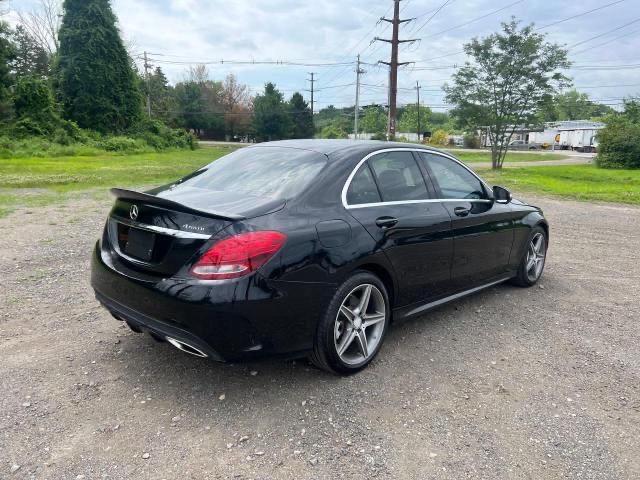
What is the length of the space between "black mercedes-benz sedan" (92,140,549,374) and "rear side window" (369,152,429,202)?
0.04 ft

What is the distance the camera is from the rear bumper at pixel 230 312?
8.77 feet

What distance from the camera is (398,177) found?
3834mm

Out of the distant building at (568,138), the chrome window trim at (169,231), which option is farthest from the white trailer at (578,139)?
the chrome window trim at (169,231)

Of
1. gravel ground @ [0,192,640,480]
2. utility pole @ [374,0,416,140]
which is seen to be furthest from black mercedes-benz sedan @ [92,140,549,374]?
utility pole @ [374,0,416,140]

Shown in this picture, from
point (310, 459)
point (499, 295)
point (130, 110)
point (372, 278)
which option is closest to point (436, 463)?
point (310, 459)

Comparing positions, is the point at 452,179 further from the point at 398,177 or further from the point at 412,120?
the point at 412,120

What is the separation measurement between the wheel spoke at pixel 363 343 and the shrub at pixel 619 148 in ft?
105

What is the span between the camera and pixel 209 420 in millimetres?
2812

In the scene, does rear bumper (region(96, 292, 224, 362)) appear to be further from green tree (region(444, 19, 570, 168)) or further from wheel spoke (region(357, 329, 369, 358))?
green tree (region(444, 19, 570, 168))

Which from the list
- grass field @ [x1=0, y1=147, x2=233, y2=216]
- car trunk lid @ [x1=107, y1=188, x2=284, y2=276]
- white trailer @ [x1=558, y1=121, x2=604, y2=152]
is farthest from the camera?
white trailer @ [x1=558, y1=121, x2=604, y2=152]

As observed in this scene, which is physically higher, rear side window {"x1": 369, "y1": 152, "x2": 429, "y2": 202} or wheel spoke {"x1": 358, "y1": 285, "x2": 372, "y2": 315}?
rear side window {"x1": 369, "y1": 152, "x2": 429, "y2": 202}

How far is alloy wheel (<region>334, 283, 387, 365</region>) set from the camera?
3.28 meters

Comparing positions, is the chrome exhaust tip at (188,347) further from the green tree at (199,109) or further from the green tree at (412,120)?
the green tree at (412,120)

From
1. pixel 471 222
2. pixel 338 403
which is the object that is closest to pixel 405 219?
pixel 471 222
